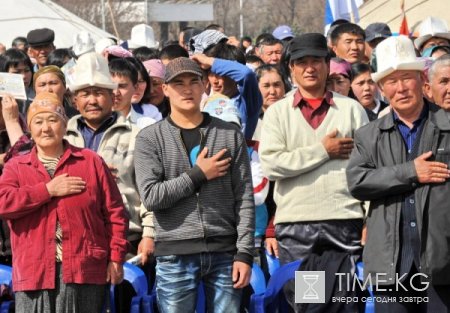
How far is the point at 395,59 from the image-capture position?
617cm

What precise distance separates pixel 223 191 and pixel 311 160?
797mm

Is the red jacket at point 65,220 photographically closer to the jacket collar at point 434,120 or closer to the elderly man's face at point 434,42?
the jacket collar at point 434,120

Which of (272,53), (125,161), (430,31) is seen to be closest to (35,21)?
(272,53)

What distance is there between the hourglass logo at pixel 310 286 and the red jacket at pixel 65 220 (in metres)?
1.16

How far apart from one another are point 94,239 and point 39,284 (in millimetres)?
399

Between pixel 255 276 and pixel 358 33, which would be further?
pixel 358 33

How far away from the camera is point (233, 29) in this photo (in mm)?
56469

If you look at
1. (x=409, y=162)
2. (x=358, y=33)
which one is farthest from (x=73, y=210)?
(x=358, y=33)

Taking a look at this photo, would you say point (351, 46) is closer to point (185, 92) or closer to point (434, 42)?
point (434, 42)

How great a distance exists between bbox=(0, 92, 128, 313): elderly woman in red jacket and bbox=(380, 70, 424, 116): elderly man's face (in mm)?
1704

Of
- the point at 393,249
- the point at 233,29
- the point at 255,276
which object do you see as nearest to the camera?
the point at 393,249

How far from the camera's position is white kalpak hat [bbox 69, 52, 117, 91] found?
6.98m

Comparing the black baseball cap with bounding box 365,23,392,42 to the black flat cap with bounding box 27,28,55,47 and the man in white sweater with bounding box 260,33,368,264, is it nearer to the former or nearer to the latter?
the black flat cap with bounding box 27,28,55,47

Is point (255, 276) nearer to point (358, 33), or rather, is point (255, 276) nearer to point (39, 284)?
point (39, 284)
